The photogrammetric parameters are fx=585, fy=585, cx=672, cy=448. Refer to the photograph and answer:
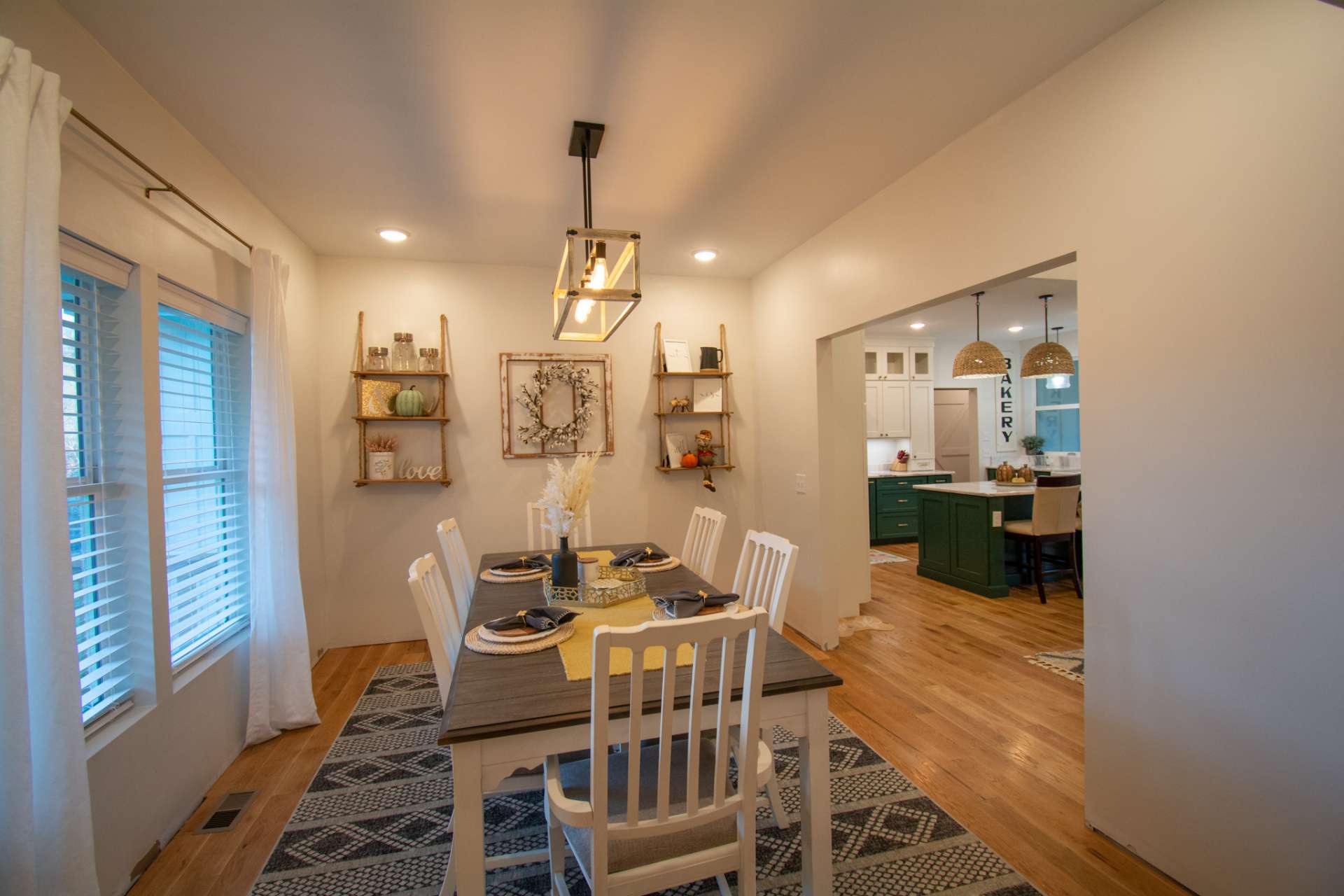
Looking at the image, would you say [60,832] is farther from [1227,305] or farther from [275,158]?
[1227,305]

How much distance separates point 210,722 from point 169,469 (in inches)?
39.5

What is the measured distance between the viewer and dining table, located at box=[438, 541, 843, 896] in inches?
50.2

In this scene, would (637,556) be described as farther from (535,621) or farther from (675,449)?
(675,449)

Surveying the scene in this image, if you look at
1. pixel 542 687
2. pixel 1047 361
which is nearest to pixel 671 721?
pixel 542 687

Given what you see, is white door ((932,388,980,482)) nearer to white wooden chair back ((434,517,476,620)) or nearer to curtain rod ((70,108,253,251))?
white wooden chair back ((434,517,476,620))

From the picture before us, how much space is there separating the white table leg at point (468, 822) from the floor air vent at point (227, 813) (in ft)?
4.51

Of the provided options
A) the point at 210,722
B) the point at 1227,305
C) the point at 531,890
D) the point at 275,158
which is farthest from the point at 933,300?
the point at 210,722

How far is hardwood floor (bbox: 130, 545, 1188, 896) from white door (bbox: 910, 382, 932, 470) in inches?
132

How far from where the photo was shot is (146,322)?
6.41 ft

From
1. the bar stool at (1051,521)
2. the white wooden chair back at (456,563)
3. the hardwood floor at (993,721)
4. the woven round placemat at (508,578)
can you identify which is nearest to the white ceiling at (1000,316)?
the bar stool at (1051,521)

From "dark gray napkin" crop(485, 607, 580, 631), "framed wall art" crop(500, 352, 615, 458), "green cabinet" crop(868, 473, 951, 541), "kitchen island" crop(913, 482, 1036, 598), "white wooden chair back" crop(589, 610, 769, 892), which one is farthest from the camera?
"green cabinet" crop(868, 473, 951, 541)

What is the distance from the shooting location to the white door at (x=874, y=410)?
7273 mm

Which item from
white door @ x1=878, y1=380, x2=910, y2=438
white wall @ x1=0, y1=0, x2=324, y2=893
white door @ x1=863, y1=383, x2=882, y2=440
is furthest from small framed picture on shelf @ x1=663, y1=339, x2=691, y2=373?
white door @ x1=878, y1=380, x2=910, y2=438

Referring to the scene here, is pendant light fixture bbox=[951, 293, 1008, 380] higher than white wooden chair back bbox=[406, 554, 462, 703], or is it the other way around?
pendant light fixture bbox=[951, 293, 1008, 380]
